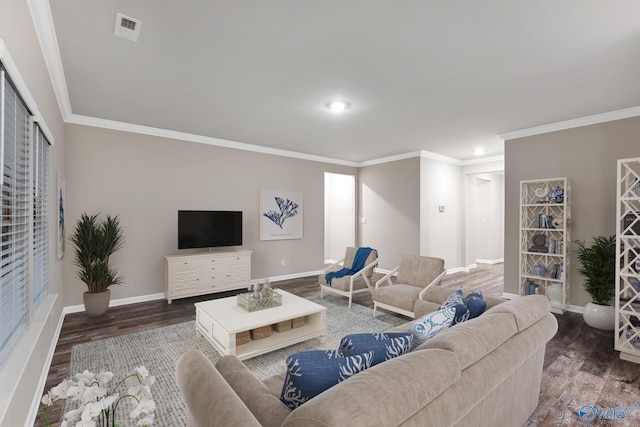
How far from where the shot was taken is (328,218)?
8719mm

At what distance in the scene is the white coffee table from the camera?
273 cm

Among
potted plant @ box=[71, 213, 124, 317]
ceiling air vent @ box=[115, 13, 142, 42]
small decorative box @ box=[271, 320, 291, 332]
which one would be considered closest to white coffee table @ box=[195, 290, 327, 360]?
small decorative box @ box=[271, 320, 291, 332]

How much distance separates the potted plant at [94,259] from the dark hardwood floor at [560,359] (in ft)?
0.74

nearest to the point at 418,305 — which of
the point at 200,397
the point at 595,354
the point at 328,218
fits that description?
the point at 595,354

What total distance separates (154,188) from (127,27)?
9.66 ft

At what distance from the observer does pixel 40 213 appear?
2.65 meters

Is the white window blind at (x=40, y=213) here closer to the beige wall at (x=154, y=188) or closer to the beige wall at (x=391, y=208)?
the beige wall at (x=154, y=188)

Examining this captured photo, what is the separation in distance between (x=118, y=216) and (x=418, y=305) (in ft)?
13.7

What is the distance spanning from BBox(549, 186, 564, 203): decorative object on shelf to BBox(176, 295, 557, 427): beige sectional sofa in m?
3.20

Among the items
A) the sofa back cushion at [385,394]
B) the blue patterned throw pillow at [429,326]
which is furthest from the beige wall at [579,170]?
the sofa back cushion at [385,394]

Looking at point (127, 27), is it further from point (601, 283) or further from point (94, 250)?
point (601, 283)

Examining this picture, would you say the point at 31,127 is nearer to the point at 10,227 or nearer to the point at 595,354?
the point at 10,227

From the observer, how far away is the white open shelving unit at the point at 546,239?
4.27 metres

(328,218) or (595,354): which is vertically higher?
(328,218)
